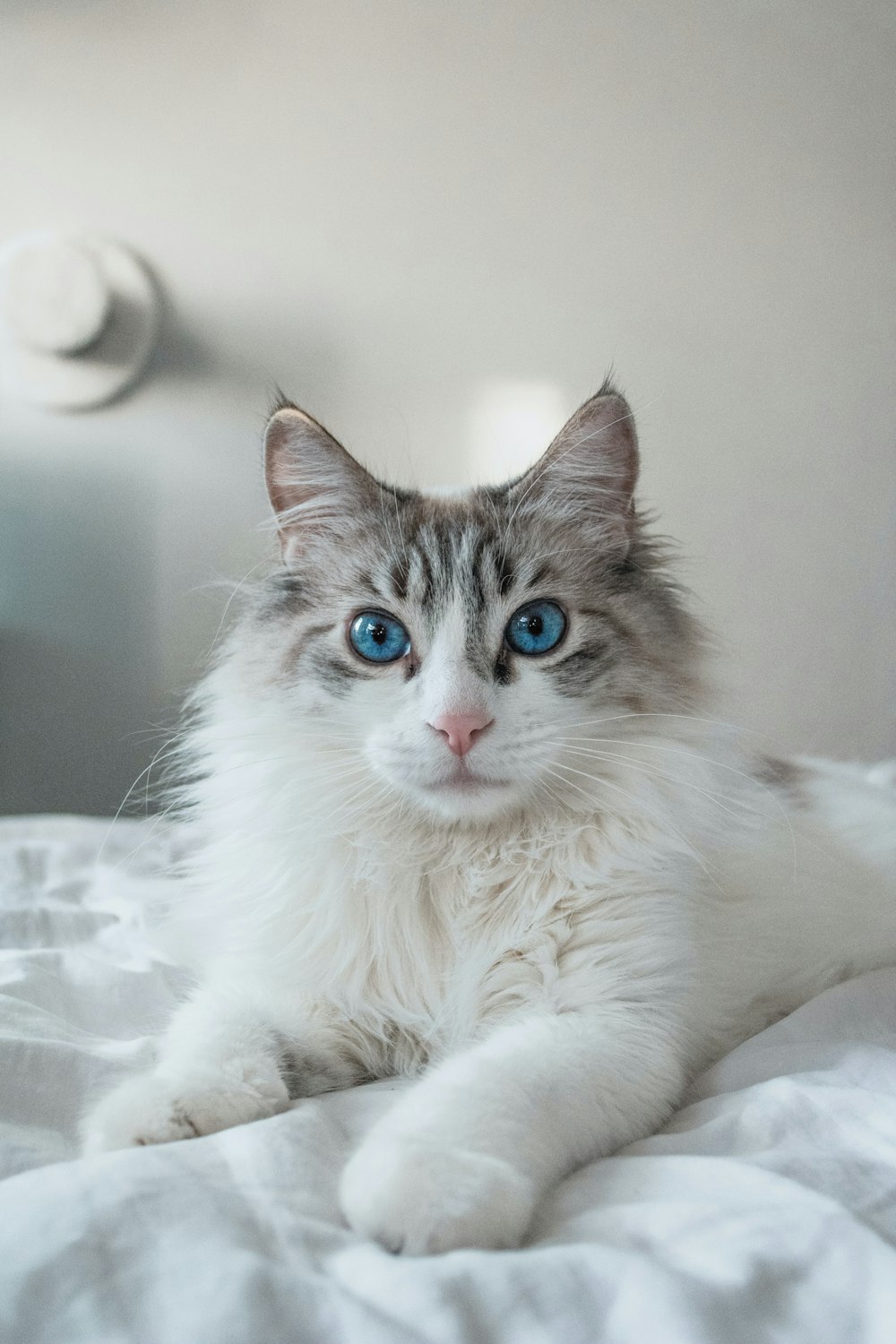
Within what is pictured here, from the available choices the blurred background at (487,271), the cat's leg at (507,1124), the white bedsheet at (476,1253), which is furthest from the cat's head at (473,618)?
the blurred background at (487,271)

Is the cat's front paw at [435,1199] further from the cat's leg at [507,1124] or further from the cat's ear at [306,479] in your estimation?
the cat's ear at [306,479]

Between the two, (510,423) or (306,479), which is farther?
(510,423)

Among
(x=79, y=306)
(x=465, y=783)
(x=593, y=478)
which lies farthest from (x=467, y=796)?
(x=79, y=306)

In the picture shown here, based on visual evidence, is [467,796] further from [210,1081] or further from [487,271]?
[487,271]

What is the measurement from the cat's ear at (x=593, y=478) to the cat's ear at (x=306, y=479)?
0.78 feet

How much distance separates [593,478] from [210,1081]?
0.91 metres

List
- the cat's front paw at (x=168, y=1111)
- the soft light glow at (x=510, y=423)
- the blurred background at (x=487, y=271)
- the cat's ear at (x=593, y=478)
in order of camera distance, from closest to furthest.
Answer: the cat's front paw at (x=168, y=1111), the cat's ear at (x=593, y=478), the blurred background at (x=487, y=271), the soft light glow at (x=510, y=423)

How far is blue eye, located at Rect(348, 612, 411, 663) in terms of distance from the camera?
1.24 metres

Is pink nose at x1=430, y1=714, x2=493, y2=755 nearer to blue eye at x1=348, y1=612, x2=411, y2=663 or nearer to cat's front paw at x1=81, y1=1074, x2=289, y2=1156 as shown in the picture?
blue eye at x1=348, y1=612, x2=411, y2=663

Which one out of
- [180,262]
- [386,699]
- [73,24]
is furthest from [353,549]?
[73,24]

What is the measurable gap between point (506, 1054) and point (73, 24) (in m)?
3.28

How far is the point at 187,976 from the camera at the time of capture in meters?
1.45

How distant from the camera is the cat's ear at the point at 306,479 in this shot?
1368 millimetres

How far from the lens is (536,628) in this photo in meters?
1.22
